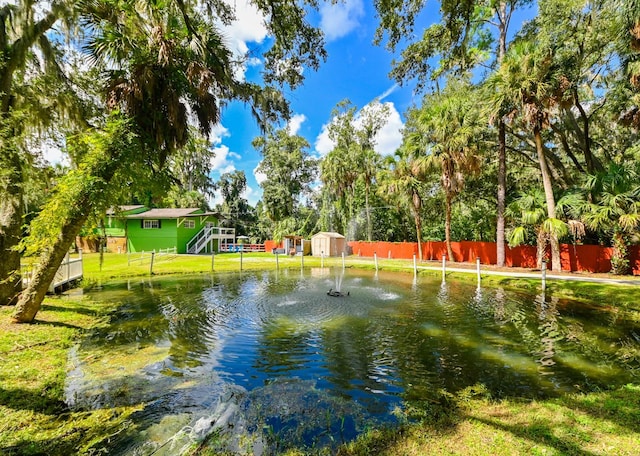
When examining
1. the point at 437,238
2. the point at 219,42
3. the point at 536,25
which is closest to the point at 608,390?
the point at 219,42

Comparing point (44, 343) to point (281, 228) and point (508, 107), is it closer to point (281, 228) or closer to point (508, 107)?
point (508, 107)

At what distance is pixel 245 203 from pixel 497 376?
4941cm

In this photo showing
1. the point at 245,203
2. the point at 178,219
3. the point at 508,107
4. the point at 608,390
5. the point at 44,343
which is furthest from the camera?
the point at 245,203

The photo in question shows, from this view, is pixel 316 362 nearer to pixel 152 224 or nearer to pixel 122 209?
pixel 122 209

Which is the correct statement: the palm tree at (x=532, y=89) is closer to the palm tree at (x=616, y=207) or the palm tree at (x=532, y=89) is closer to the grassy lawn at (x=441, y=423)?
the palm tree at (x=616, y=207)

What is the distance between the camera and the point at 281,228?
1566 inches

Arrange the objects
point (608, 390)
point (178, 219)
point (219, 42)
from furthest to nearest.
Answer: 1. point (178, 219)
2. point (219, 42)
3. point (608, 390)

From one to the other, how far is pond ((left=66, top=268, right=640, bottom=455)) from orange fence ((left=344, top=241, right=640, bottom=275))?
801 cm

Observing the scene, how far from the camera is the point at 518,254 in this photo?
2058 centimetres

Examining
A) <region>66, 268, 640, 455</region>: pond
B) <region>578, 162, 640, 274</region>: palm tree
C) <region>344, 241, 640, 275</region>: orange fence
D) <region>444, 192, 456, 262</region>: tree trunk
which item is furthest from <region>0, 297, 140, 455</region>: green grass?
<region>344, 241, 640, 275</region>: orange fence

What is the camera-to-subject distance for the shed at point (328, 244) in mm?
33000

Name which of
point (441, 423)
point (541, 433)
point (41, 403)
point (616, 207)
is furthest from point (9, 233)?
point (616, 207)

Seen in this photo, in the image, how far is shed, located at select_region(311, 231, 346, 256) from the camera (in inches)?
1299

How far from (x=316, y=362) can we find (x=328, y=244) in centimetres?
2673
